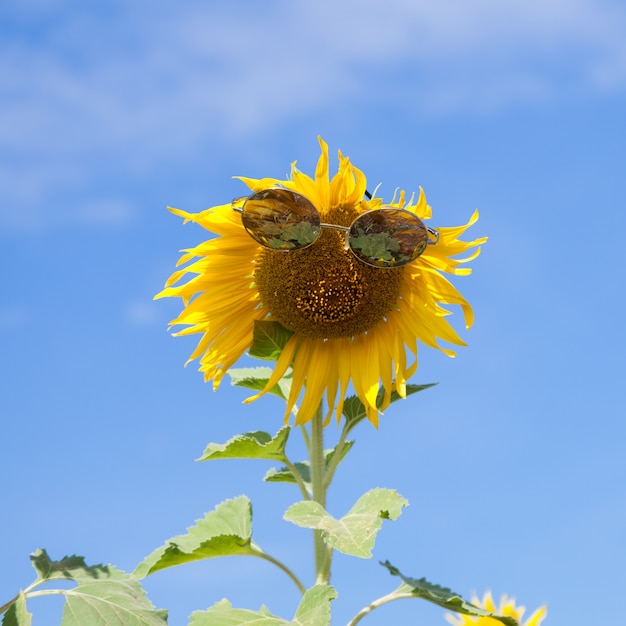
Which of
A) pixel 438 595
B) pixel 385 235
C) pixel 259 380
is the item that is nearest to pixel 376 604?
pixel 438 595

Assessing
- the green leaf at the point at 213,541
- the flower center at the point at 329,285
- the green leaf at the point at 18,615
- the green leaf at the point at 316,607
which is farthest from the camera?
the flower center at the point at 329,285

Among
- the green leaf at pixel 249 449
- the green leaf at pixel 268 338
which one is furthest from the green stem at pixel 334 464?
the green leaf at pixel 268 338

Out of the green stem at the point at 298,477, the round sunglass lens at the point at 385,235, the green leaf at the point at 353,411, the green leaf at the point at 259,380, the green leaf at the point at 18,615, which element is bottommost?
the green leaf at the point at 18,615

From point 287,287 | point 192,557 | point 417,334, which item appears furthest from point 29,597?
point 417,334

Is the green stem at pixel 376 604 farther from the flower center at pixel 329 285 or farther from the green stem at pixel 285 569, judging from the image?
the flower center at pixel 329 285

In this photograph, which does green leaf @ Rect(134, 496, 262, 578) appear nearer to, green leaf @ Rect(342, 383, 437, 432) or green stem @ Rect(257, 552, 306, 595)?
green stem @ Rect(257, 552, 306, 595)

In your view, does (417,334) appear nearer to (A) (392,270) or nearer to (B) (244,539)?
(A) (392,270)

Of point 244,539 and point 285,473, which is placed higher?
point 285,473
